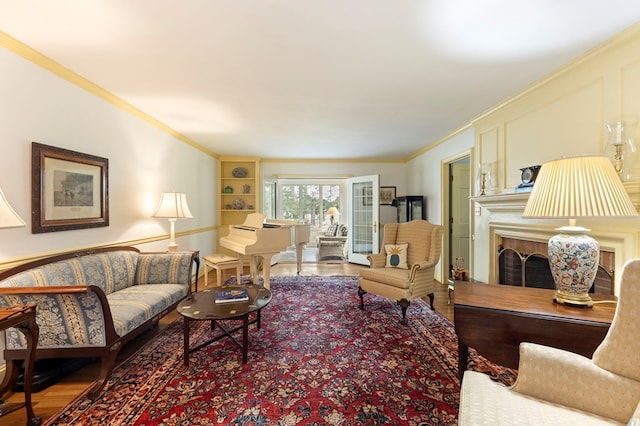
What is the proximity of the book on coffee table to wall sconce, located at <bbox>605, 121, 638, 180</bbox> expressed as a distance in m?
2.76

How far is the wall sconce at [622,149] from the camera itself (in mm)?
1749

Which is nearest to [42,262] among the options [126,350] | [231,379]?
[126,350]

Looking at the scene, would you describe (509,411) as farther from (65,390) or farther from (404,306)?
(65,390)

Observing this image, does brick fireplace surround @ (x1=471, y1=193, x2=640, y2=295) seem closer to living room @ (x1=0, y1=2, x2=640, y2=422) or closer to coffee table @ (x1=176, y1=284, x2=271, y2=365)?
living room @ (x1=0, y1=2, x2=640, y2=422)

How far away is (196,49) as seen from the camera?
6.40 ft

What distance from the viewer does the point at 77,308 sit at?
178cm

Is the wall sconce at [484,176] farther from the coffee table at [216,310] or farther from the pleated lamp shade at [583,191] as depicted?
the coffee table at [216,310]

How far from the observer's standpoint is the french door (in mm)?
5594

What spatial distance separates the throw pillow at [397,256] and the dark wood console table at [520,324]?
169 cm

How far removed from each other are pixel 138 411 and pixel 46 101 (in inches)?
90.9

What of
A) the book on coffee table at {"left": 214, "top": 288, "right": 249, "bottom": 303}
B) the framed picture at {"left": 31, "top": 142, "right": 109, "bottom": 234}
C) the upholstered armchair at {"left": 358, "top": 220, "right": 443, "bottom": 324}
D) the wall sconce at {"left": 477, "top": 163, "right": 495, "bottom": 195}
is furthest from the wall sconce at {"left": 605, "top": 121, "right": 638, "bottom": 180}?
the framed picture at {"left": 31, "top": 142, "right": 109, "bottom": 234}

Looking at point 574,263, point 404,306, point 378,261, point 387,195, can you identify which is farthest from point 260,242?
point 387,195

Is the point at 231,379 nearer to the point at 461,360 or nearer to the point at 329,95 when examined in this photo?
the point at 461,360

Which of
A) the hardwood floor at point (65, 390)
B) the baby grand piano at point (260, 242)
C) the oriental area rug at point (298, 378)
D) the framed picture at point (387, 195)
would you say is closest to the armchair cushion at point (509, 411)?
the oriental area rug at point (298, 378)
